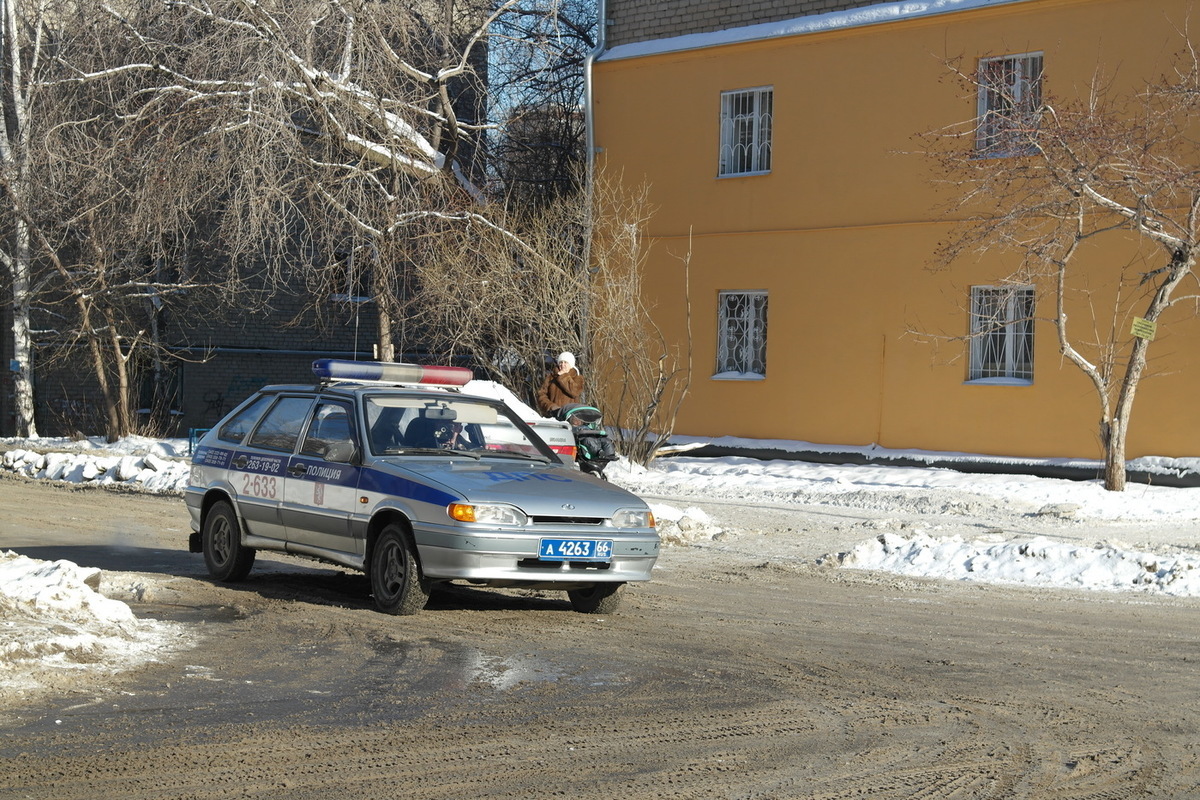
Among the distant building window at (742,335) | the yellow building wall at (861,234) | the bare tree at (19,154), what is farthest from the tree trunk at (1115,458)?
the bare tree at (19,154)

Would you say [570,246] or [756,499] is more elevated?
[570,246]

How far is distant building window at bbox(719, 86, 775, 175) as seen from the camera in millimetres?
22859

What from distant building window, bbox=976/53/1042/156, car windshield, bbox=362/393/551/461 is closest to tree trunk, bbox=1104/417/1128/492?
distant building window, bbox=976/53/1042/156

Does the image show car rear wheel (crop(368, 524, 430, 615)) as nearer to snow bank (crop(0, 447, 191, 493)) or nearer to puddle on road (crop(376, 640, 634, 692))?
puddle on road (crop(376, 640, 634, 692))

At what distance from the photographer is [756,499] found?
57.2 feet

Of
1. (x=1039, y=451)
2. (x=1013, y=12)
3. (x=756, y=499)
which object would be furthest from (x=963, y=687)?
(x=1013, y=12)

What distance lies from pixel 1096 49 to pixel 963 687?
14431 mm

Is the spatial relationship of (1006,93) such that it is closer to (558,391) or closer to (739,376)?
(739,376)

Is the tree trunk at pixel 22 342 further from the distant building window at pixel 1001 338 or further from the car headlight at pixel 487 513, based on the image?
the car headlight at pixel 487 513

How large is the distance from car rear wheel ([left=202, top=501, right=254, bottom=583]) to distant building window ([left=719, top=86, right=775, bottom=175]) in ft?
47.1

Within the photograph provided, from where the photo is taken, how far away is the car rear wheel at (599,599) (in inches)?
361

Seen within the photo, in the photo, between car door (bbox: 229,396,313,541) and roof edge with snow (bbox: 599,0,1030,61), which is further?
roof edge with snow (bbox: 599,0,1030,61)

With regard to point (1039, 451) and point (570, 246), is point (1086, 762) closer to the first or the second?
point (1039, 451)

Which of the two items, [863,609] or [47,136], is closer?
[863,609]
